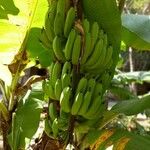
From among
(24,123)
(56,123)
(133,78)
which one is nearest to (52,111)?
(56,123)

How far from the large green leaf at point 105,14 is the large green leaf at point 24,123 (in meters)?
0.53

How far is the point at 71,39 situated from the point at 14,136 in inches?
21.5

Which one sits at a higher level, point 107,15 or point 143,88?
point 107,15

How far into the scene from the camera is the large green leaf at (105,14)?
129 centimetres

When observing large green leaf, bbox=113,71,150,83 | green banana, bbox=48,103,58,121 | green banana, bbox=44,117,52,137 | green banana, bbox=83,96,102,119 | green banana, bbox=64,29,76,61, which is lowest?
large green leaf, bbox=113,71,150,83

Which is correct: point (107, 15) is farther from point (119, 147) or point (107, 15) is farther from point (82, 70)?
point (119, 147)

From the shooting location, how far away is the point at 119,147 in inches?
49.6

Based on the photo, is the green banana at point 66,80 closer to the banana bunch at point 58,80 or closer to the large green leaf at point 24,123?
the banana bunch at point 58,80

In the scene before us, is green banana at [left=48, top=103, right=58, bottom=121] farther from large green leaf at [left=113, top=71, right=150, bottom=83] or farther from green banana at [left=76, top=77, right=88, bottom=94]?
large green leaf at [left=113, top=71, right=150, bottom=83]

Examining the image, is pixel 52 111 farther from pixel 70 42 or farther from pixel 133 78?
pixel 133 78

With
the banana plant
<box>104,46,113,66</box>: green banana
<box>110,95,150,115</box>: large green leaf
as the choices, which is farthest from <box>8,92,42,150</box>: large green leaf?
<box>104,46,113,66</box>: green banana

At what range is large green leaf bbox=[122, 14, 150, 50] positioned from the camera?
4.95ft

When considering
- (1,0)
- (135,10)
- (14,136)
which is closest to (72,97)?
(14,136)

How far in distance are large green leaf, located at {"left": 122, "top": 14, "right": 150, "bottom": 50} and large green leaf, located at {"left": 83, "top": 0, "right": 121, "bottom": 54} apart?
195mm
